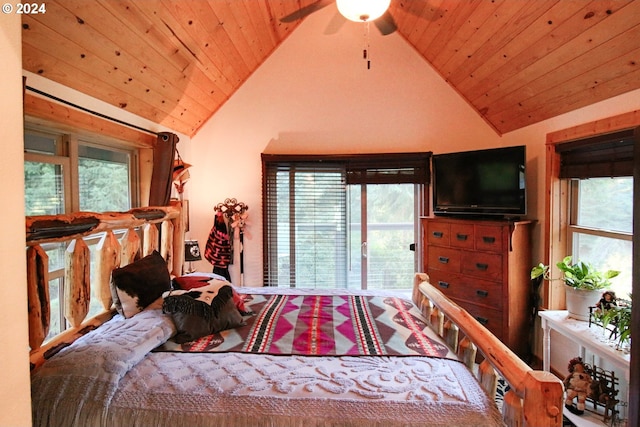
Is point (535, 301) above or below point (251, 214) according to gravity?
below

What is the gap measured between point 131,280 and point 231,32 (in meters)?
2.05

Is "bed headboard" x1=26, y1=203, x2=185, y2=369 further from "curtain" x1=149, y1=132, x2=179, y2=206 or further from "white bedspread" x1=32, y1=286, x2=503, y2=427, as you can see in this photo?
"curtain" x1=149, y1=132, x2=179, y2=206

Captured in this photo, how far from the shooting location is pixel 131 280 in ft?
5.67

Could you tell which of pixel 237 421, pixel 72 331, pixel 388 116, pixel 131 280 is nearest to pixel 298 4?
pixel 388 116

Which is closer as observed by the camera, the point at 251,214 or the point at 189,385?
the point at 189,385

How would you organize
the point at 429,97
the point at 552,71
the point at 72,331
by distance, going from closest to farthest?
the point at 72,331 < the point at 552,71 < the point at 429,97

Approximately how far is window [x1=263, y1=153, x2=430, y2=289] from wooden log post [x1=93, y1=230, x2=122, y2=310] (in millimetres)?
1864

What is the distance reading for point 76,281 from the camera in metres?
1.46

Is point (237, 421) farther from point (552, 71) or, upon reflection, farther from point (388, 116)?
point (388, 116)

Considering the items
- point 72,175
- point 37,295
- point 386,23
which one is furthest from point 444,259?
point 72,175

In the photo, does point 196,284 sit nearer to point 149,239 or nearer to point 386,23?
point 149,239

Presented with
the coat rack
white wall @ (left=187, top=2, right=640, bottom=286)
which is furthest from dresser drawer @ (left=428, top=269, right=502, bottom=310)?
the coat rack

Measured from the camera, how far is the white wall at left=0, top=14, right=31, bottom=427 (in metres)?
0.62

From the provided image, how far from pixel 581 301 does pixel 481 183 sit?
1211 millimetres
